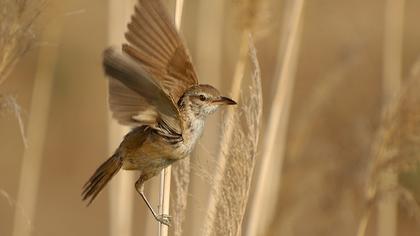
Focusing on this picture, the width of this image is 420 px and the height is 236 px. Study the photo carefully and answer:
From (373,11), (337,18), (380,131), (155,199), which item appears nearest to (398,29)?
→ (380,131)

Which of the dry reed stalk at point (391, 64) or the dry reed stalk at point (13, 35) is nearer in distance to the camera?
the dry reed stalk at point (13, 35)

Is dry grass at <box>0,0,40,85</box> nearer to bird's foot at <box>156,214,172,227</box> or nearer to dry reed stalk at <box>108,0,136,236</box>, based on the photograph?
bird's foot at <box>156,214,172,227</box>

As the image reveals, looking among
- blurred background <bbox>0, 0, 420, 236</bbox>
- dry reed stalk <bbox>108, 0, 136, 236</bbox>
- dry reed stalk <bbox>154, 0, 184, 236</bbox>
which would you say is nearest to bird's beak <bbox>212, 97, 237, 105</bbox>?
blurred background <bbox>0, 0, 420, 236</bbox>

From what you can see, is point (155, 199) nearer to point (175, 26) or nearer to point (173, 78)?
point (173, 78)

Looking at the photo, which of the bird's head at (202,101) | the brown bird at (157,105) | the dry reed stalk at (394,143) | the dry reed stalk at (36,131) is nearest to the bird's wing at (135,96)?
the brown bird at (157,105)

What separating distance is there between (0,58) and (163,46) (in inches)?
33.3

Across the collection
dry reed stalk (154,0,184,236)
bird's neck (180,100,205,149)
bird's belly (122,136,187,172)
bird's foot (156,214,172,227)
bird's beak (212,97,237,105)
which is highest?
bird's beak (212,97,237,105)

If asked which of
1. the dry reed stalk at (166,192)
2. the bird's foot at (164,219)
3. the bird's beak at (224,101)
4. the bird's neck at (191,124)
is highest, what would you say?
the bird's beak at (224,101)

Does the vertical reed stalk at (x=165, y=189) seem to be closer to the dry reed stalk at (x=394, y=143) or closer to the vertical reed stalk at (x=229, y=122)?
the vertical reed stalk at (x=229, y=122)

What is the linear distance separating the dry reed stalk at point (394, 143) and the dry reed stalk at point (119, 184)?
3.35 feet

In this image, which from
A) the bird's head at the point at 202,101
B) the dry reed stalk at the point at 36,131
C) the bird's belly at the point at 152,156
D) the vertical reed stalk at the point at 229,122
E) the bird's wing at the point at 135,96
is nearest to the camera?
the bird's wing at the point at 135,96

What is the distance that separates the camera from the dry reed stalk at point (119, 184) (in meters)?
3.84

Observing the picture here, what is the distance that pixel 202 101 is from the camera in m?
3.21

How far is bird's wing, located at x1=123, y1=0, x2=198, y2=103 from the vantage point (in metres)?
3.13
